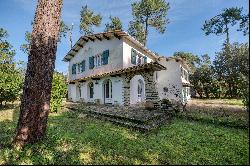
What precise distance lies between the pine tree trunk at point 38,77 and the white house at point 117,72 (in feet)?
28.3

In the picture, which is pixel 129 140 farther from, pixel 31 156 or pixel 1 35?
pixel 1 35

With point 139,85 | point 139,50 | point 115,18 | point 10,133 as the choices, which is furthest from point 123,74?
point 115,18

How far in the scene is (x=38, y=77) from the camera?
8047mm

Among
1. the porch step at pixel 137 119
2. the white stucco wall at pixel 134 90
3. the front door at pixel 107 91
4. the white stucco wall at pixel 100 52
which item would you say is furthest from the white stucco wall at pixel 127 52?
the porch step at pixel 137 119

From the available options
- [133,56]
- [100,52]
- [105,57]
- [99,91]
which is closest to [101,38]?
[100,52]

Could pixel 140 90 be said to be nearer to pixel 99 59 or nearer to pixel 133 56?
pixel 133 56

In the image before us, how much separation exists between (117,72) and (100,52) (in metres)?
5.09

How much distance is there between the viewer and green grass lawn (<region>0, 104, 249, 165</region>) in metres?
6.62

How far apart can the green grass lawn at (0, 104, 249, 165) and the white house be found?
729 cm

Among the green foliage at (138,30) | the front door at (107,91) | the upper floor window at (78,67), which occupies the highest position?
the green foliage at (138,30)

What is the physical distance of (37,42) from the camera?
810 centimetres

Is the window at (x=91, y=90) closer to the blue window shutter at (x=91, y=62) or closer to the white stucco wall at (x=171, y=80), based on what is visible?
the blue window shutter at (x=91, y=62)

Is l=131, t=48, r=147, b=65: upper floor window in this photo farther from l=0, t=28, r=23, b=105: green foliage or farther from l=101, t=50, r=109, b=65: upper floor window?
l=0, t=28, r=23, b=105: green foliage

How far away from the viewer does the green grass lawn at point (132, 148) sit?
6.62m
